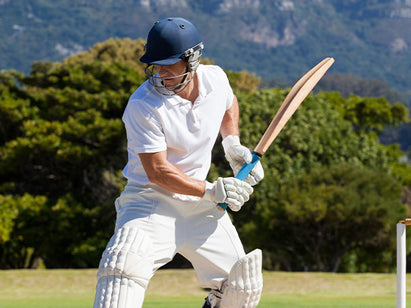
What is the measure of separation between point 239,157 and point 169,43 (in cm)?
92

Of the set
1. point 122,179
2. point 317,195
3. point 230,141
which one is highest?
point 122,179

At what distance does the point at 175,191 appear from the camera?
144 inches

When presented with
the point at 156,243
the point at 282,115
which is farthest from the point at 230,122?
the point at 156,243

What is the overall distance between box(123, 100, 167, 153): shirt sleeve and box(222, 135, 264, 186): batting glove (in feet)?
2.03

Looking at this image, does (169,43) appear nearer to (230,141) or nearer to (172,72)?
(172,72)

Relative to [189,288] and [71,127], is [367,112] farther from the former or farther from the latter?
[189,288]

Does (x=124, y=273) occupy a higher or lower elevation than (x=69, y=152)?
lower

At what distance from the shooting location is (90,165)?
2062 centimetres

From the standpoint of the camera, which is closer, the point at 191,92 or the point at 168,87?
the point at 168,87

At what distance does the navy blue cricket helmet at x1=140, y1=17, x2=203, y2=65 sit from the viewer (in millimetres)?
3584

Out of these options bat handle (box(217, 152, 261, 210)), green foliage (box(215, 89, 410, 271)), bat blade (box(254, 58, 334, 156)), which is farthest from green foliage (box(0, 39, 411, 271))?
bat handle (box(217, 152, 261, 210))

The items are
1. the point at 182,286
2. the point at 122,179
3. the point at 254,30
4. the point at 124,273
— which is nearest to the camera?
the point at 124,273

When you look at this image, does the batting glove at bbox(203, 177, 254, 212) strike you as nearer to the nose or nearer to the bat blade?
the bat blade

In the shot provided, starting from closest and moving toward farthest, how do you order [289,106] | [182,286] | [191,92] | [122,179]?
Answer: [191,92]
[289,106]
[182,286]
[122,179]
